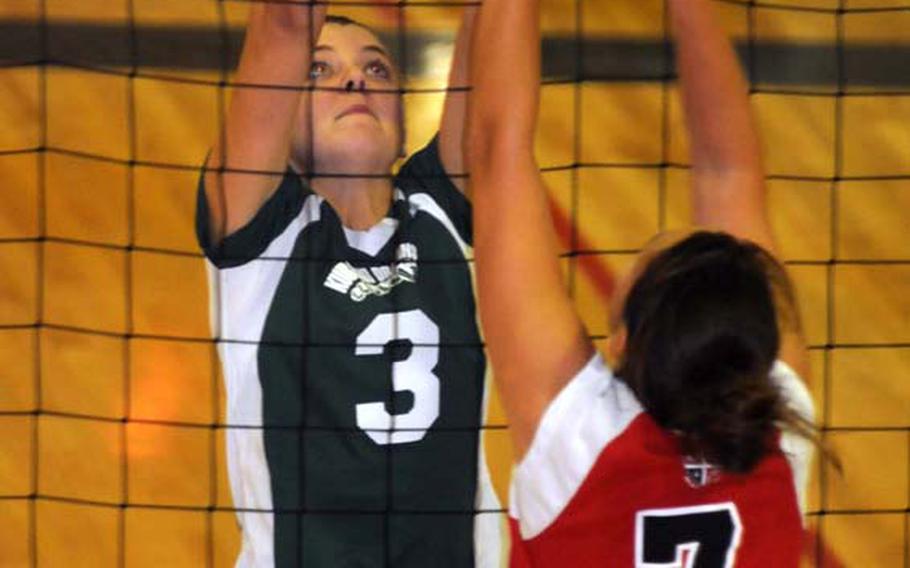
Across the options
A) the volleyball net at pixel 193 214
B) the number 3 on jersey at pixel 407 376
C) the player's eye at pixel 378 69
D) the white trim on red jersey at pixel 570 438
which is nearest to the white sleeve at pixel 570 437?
the white trim on red jersey at pixel 570 438

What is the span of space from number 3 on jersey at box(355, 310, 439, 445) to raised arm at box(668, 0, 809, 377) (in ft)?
1.56

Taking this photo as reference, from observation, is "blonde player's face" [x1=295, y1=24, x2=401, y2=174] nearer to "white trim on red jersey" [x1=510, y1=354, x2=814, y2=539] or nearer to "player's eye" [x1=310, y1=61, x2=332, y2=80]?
"player's eye" [x1=310, y1=61, x2=332, y2=80]

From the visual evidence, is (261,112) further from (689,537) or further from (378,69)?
(689,537)

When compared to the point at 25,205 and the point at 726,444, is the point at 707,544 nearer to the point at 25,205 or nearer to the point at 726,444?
the point at 726,444

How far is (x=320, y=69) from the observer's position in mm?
1798

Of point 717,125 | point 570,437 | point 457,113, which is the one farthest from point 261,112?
point 570,437

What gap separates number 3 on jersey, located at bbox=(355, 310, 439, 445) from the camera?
174 centimetres

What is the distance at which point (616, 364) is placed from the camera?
115cm

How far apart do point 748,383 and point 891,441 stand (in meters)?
1.36

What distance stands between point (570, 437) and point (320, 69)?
0.81m

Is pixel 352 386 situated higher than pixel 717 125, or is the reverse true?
pixel 717 125

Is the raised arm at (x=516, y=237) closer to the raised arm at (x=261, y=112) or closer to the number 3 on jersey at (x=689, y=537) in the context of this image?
the number 3 on jersey at (x=689, y=537)

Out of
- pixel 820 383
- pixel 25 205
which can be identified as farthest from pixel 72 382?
pixel 820 383

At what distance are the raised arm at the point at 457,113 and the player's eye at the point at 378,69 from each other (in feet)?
0.33
